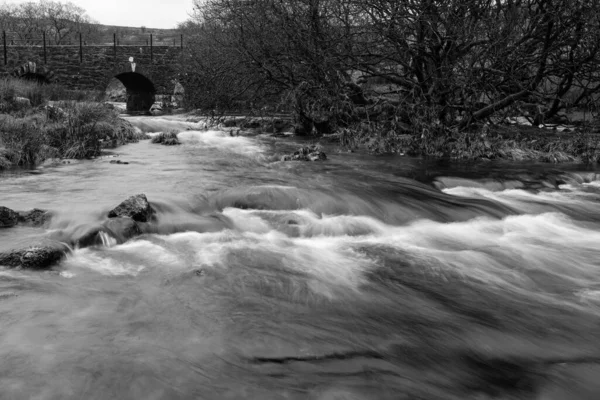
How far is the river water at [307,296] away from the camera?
3.26m

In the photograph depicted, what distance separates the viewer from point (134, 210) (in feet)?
20.7

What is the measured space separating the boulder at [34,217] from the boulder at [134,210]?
804mm

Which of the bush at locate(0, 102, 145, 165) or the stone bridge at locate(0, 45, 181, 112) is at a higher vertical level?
the stone bridge at locate(0, 45, 181, 112)

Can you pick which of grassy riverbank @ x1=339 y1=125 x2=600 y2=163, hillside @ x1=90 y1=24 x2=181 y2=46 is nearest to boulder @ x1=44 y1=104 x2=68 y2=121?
grassy riverbank @ x1=339 y1=125 x2=600 y2=163

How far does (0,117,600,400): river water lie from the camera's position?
3.26 metres

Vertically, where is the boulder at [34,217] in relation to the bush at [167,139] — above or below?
below

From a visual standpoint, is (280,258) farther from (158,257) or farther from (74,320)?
(74,320)

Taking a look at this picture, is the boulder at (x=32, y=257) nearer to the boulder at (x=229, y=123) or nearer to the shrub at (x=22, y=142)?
the shrub at (x=22, y=142)

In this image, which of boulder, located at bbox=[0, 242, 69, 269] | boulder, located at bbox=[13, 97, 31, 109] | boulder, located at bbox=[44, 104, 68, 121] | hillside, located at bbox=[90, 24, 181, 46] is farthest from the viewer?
hillside, located at bbox=[90, 24, 181, 46]

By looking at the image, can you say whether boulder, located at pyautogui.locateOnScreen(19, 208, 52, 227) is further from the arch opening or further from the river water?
the arch opening

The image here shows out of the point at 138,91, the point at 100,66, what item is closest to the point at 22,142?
the point at 100,66

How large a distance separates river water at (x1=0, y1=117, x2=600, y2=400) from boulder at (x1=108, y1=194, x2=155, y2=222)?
0.70ft

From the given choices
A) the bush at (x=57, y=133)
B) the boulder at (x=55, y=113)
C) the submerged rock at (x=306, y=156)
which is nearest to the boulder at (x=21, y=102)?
the bush at (x=57, y=133)

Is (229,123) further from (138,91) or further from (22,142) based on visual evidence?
(138,91)
